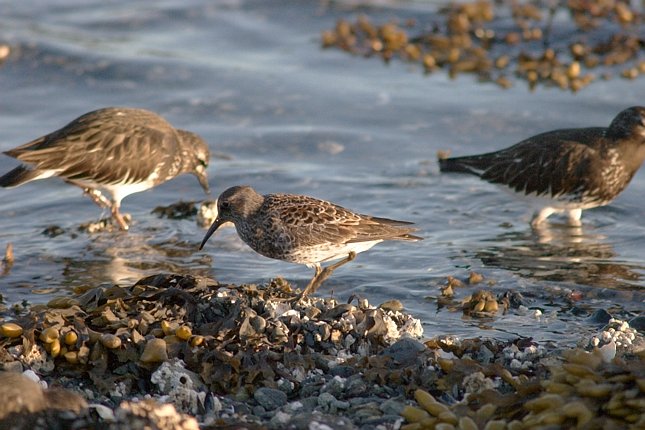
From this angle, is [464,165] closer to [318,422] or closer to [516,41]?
[516,41]

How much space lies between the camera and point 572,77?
11.1m

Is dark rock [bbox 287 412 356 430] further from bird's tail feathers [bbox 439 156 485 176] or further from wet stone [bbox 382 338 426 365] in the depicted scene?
bird's tail feathers [bbox 439 156 485 176]

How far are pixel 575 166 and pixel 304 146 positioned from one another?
2860 millimetres

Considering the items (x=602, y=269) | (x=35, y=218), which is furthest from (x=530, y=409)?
(x=35, y=218)

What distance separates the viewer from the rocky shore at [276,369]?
4207 mm

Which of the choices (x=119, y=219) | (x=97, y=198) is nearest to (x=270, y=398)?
(x=119, y=219)

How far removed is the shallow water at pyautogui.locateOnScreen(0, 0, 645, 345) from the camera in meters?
7.03

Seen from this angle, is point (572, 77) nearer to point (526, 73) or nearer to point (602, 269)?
point (526, 73)

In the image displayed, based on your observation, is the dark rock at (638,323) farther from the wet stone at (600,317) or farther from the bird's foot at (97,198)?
the bird's foot at (97,198)

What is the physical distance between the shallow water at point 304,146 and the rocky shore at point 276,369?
0.76 m

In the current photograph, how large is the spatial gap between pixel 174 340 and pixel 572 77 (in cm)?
709

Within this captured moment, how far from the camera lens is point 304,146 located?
10031mm

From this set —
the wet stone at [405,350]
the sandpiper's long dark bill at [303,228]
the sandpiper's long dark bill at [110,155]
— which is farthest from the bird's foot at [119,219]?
the wet stone at [405,350]

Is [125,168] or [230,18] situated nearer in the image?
[125,168]
